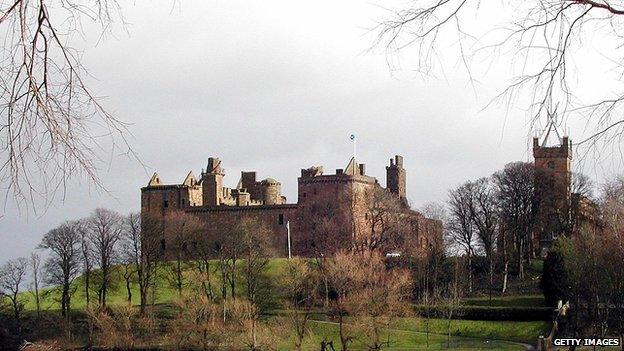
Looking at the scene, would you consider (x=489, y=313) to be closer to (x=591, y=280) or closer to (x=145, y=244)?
(x=591, y=280)

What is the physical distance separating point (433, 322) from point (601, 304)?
343 inches

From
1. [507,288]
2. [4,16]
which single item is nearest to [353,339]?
[507,288]

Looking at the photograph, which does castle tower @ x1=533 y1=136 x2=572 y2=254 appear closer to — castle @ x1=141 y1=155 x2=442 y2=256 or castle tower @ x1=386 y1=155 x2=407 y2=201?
castle @ x1=141 y1=155 x2=442 y2=256

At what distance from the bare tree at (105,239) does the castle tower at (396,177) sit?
27.4m

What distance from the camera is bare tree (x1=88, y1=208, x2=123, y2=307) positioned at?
59.4 m

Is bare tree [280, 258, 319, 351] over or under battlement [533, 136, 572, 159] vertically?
under

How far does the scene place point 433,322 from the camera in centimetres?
4662

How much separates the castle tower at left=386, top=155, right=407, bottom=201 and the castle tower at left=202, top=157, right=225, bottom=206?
14949 mm

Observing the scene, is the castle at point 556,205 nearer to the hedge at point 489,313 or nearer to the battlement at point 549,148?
the hedge at point 489,313

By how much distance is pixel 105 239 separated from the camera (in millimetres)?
60938

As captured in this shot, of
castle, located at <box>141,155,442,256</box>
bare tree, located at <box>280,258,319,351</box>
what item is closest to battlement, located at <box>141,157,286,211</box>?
castle, located at <box>141,155,442,256</box>

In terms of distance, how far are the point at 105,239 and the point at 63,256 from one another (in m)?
3.23

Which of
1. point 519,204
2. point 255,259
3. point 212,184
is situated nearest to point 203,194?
point 212,184

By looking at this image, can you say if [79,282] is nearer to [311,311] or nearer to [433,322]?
[311,311]
